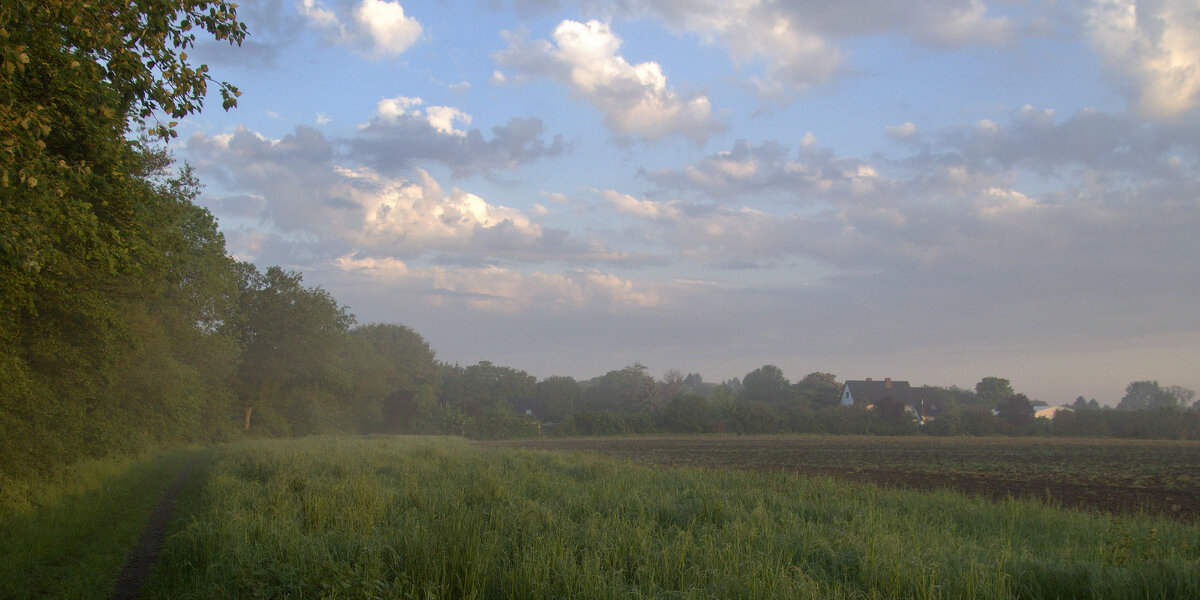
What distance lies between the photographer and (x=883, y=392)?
95688 millimetres

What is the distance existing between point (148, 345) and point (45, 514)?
34.9 feet

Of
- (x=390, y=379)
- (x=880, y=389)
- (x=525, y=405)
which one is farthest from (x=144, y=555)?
(x=880, y=389)

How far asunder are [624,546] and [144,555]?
735 centimetres

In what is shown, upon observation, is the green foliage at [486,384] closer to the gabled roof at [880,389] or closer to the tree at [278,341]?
the tree at [278,341]

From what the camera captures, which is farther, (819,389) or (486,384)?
(486,384)

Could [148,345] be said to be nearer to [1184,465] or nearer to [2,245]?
[2,245]

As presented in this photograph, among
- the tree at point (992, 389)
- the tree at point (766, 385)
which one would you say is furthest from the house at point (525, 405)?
the tree at point (992, 389)

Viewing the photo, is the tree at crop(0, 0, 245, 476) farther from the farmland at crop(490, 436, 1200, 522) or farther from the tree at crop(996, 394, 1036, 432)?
the tree at crop(996, 394, 1036, 432)

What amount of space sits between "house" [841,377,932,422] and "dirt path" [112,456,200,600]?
90.7m

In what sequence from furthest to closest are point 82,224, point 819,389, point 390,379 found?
1. point 819,389
2. point 390,379
3. point 82,224

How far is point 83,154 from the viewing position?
8672mm

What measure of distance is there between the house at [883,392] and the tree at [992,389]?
18.2 metres

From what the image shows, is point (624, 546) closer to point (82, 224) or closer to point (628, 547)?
point (628, 547)

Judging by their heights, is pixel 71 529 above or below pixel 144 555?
below
